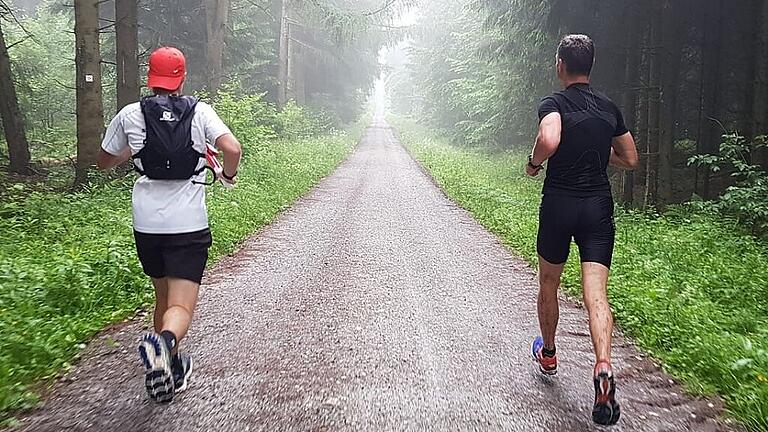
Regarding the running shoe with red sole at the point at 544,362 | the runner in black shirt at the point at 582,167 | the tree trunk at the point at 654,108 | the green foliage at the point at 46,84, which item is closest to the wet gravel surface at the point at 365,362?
the running shoe with red sole at the point at 544,362

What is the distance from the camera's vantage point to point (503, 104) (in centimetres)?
2073

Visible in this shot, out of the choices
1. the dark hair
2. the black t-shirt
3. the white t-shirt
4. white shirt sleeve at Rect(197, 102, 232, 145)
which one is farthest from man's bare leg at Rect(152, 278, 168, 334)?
the dark hair

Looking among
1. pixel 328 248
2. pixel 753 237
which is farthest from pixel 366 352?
pixel 753 237

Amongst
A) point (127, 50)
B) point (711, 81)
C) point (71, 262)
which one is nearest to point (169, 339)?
point (71, 262)

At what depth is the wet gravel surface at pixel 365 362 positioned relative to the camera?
12.1 ft

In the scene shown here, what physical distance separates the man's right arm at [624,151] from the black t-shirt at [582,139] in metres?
0.10

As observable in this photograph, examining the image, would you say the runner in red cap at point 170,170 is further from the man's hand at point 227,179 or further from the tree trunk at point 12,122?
the tree trunk at point 12,122

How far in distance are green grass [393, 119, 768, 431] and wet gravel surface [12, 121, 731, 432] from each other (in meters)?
0.22

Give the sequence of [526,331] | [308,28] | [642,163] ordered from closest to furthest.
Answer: [526,331] → [642,163] → [308,28]

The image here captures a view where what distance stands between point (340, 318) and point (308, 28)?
1201 inches

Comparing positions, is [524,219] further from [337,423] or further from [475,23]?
[475,23]

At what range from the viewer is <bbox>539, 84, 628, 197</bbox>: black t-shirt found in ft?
12.6

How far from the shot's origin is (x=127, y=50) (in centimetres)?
1312

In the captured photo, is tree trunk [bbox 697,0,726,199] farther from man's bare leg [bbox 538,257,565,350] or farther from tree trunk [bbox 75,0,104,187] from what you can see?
tree trunk [bbox 75,0,104,187]
